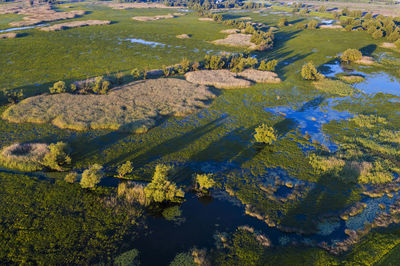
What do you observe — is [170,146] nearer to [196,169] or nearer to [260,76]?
[196,169]

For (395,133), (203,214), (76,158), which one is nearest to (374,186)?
(395,133)

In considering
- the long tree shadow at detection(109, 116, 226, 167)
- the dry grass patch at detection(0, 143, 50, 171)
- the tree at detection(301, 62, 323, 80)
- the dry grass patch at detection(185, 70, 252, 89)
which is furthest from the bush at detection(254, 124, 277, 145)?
the tree at detection(301, 62, 323, 80)

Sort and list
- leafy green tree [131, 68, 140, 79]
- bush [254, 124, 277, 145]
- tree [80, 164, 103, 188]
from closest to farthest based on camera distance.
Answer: tree [80, 164, 103, 188] < bush [254, 124, 277, 145] < leafy green tree [131, 68, 140, 79]

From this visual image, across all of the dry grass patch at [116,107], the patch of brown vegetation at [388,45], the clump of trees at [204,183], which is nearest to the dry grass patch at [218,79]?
the dry grass patch at [116,107]

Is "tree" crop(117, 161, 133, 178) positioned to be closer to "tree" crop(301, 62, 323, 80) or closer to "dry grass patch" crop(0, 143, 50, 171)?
"dry grass patch" crop(0, 143, 50, 171)

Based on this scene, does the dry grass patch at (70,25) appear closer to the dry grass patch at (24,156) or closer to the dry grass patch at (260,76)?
the dry grass patch at (260,76)

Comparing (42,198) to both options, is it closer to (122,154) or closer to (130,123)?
(122,154)

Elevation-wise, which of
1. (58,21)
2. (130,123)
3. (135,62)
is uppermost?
(58,21)
